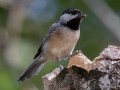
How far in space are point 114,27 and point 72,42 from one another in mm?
1807

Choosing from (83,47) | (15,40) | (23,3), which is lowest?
(83,47)

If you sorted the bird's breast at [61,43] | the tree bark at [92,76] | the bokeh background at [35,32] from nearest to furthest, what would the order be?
the tree bark at [92,76], the bird's breast at [61,43], the bokeh background at [35,32]

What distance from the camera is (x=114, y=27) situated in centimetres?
489

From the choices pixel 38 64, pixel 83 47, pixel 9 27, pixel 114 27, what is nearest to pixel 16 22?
pixel 9 27

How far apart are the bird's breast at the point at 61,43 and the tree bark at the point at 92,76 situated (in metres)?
1.19

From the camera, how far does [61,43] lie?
126 inches

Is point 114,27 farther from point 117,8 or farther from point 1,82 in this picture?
point 1,82

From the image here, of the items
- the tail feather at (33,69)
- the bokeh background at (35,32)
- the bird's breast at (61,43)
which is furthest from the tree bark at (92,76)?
the bokeh background at (35,32)

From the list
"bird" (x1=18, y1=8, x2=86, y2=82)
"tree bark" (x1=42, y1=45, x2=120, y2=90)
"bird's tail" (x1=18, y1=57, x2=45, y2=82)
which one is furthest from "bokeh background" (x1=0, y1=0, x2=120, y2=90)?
"tree bark" (x1=42, y1=45, x2=120, y2=90)

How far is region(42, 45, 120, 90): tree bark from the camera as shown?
6.00 feet

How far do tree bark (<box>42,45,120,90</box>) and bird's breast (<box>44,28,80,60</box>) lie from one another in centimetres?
119

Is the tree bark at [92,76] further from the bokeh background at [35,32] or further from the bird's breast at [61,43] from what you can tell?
the bokeh background at [35,32]

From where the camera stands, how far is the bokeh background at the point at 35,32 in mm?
4793

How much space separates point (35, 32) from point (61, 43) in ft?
10.4
